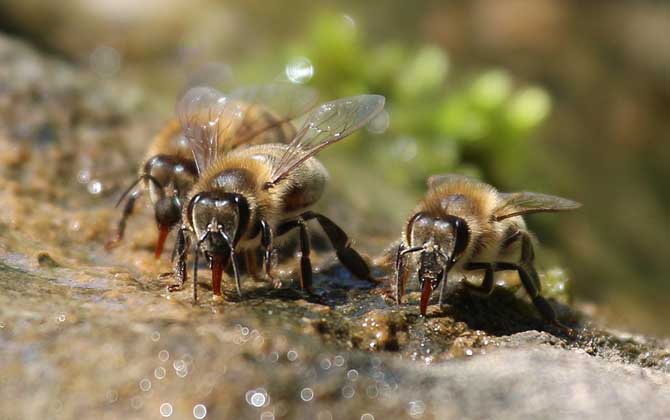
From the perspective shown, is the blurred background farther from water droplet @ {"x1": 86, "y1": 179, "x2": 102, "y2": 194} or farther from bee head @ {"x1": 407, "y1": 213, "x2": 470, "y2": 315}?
bee head @ {"x1": 407, "y1": 213, "x2": 470, "y2": 315}

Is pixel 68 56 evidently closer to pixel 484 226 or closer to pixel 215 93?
pixel 215 93

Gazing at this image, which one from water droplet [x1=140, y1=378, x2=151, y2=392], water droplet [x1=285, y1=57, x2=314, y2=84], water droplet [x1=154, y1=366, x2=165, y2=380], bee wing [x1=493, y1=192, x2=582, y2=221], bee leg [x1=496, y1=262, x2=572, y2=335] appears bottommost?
water droplet [x1=140, y1=378, x2=151, y2=392]

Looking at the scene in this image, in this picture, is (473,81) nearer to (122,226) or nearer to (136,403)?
(122,226)

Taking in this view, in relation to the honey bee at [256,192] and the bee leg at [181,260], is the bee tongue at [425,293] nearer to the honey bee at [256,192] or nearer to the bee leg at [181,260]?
the honey bee at [256,192]

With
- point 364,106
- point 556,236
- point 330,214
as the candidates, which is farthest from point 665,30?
point 364,106

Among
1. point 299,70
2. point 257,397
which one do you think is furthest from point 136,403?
point 299,70

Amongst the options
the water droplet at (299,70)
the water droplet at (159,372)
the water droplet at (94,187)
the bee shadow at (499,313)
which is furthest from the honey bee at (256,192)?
the water droplet at (299,70)

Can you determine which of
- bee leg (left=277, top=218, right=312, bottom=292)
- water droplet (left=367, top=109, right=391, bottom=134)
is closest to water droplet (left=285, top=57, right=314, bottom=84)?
water droplet (left=367, top=109, right=391, bottom=134)
